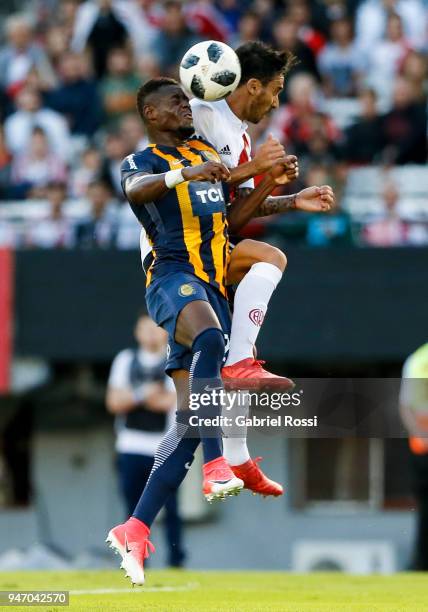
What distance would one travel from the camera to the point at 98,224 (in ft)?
49.0

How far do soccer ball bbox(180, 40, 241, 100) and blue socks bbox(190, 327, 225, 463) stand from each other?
1393mm

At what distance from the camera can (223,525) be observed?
16.2 metres

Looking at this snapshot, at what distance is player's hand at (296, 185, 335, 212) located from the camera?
28.6 feet

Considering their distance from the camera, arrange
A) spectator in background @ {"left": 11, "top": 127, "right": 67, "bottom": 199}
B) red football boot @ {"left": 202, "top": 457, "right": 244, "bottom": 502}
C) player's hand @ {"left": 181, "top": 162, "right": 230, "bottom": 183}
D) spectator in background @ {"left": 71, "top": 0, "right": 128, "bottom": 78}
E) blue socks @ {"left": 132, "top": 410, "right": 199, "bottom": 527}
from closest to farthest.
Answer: player's hand @ {"left": 181, "top": 162, "right": 230, "bottom": 183}, red football boot @ {"left": 202, "top": 457, "right": 244, "bottom": 502}, blue socks @ {"left": 132, "top": 410, "right": 199, "bottom": 527}, spectator in background @ {"left": 11, "top": 127, "right": 67, "bottom": 199}, spectator in background @ {"left": 71, "top": 0, "right": 128, "bottom": 78}

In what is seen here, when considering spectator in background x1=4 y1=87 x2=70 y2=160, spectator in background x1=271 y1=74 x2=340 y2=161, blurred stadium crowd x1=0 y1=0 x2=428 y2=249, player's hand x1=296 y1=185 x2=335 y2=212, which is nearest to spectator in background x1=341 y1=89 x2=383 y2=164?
blurred stadium crowd x1=0 y1=0 x2=428 y2=249

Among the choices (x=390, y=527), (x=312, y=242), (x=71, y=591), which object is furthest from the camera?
A: (x=390, y=527)

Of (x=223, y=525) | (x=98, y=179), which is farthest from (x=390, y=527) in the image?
(x=98, y=179)

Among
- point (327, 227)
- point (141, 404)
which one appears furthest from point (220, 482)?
point (327, 227)

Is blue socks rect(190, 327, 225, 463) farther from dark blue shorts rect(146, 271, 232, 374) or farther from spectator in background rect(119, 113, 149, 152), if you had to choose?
spectator in background rect(119, 113, 149, 152)

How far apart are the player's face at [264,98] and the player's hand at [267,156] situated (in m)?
0.50

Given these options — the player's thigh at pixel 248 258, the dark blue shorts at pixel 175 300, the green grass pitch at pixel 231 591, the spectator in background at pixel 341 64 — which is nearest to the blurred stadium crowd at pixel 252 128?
the spectator in background at pixel 341 64

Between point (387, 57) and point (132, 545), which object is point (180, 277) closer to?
point (132, 545)

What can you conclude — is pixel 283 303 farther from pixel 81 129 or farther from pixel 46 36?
pixel 46 36

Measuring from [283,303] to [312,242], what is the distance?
68cm
